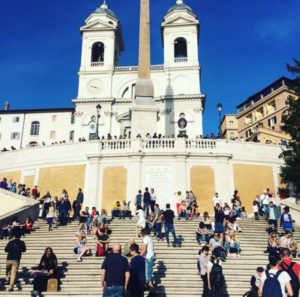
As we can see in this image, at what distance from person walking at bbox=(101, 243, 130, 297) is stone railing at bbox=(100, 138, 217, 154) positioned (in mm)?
17765

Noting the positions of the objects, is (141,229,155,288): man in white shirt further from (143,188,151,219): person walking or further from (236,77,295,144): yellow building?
(236,77,295,144): yellow building

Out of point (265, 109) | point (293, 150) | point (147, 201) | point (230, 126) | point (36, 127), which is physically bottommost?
point (147, 201)

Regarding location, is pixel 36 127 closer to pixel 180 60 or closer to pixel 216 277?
pixel 180 60

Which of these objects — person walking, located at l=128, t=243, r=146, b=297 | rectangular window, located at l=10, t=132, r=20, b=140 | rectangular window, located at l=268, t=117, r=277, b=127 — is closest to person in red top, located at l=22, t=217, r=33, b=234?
person walking, located at l=128, t=243, r=146, b=297

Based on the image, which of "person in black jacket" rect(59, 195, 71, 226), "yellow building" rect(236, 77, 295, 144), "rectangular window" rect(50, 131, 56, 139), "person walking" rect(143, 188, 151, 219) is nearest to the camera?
"person in black jacket" rect(59, 195, 71, 226)

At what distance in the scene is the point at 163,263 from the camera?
13.6m

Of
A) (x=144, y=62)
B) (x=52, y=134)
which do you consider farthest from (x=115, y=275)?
(x=52, y=134)

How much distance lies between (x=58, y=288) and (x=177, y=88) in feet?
139

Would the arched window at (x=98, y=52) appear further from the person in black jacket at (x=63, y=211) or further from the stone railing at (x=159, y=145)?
the person in black jacket at (x=63, y=211)

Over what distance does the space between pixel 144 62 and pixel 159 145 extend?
10.5m

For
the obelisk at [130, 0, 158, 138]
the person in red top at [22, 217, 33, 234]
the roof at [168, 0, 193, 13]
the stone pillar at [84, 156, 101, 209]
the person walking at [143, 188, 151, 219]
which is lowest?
the person in red top at [22, 217, 33, 234]

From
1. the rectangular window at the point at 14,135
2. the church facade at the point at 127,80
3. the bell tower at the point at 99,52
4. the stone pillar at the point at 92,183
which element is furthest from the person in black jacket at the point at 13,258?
the rectangular window at the point at 14,135

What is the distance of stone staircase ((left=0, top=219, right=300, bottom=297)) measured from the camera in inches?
471

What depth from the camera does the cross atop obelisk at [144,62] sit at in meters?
32.3
